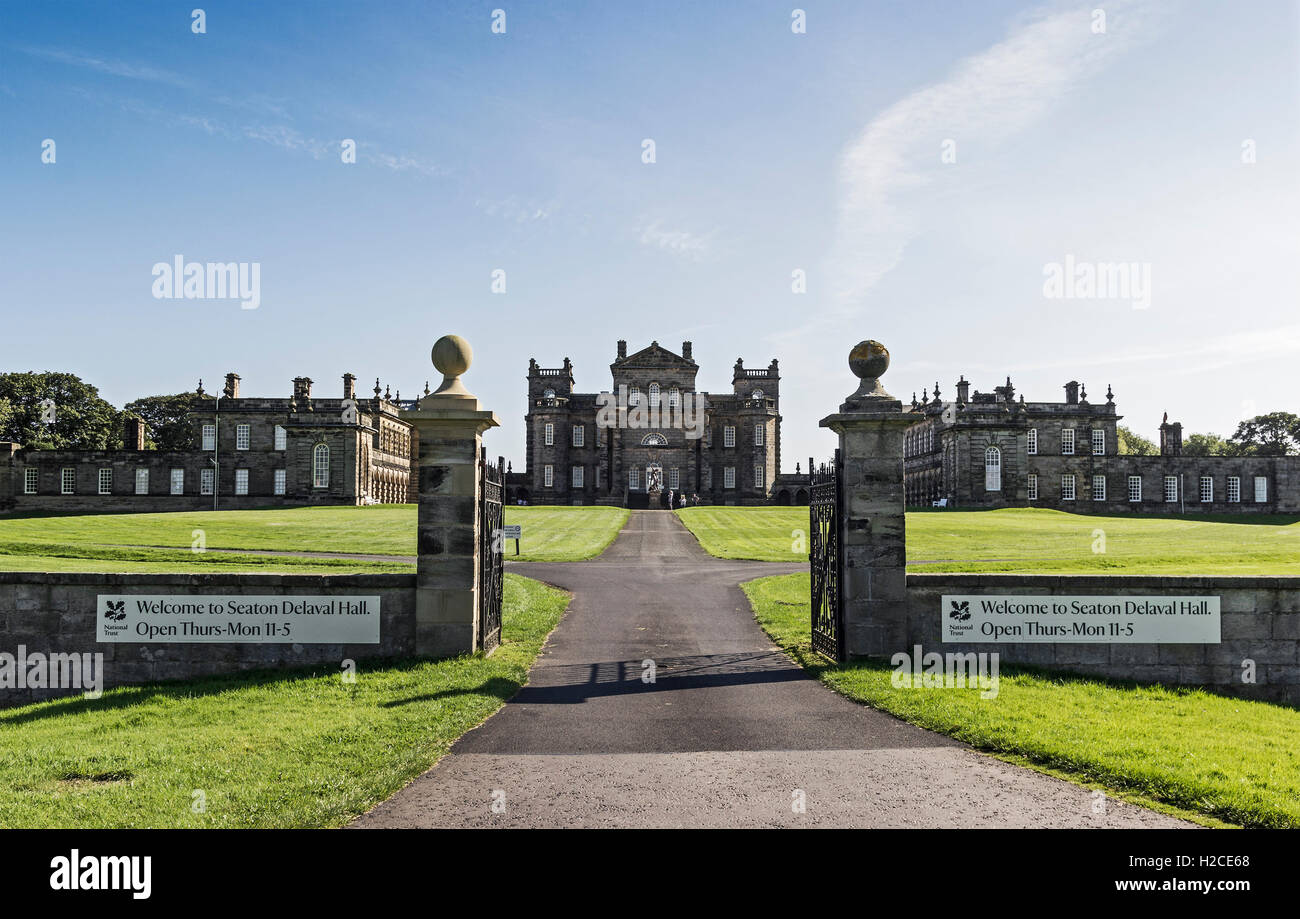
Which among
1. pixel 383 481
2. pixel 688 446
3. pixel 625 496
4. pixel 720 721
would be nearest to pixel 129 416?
pixel 383 481

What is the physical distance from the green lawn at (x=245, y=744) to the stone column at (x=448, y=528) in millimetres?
481

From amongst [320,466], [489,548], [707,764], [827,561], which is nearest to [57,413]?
[320,466]

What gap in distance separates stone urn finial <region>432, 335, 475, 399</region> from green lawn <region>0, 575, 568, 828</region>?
3648 mm

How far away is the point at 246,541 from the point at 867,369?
23896mm

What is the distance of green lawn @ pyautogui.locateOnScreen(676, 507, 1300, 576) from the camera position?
1884 cm

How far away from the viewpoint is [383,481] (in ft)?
225

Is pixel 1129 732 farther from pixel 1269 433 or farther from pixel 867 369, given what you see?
pixel 1269 433

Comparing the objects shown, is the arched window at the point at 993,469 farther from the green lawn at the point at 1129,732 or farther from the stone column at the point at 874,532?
the stone column at the point at 874,532

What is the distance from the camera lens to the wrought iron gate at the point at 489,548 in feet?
36.9

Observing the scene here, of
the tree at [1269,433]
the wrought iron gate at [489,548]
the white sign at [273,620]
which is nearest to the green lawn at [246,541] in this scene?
the white sign at [273,620]

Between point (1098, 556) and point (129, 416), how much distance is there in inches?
2937

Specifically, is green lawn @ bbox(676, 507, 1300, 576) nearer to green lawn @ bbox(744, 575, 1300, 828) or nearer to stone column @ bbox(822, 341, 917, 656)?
stone column @ bbox(822, 341, 917, 656)
